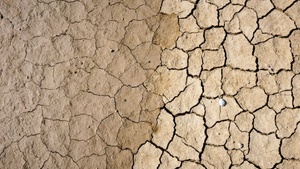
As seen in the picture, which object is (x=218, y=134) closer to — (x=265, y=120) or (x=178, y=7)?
(x=265, y=120)

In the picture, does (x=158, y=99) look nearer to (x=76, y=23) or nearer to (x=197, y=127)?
(x=197, y=127)

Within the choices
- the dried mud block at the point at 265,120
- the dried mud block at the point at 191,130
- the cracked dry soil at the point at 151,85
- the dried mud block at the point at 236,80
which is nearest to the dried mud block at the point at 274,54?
the cracked dry soil at the point at 151,85

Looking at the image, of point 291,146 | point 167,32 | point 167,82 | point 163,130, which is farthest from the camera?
point 167,32

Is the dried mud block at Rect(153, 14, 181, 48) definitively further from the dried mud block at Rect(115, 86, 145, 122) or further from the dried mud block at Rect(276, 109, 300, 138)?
the dried mud block at Rect(276, 109, 300, 138)

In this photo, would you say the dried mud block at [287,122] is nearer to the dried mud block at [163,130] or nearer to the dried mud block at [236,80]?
the dried mud block at [236,80]

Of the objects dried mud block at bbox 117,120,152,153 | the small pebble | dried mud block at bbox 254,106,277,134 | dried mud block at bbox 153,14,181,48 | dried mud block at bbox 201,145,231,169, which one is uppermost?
dried mud block at bbox 153,14,181,48

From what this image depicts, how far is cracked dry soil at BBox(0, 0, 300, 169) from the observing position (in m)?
2.91

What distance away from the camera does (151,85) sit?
3.18 meters

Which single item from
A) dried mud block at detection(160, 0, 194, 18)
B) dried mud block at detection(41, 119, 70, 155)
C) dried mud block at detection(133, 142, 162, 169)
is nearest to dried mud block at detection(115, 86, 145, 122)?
dried mud block at detection(133, 142, 162, 169)

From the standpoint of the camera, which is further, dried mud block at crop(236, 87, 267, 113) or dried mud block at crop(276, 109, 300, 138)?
dried mud block at crop(236, 87, 267, 113)

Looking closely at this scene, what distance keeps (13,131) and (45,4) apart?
4.34 feet

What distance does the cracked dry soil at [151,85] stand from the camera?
114 inches

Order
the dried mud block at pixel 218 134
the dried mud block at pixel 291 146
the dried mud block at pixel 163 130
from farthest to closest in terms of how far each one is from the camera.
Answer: the dried mud block at pixel 163 130 < the dried mud block at pixel 218 134 < the dried mud block at pixel 291 146

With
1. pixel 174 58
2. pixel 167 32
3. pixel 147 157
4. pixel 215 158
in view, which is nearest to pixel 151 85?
pixel 174 58
